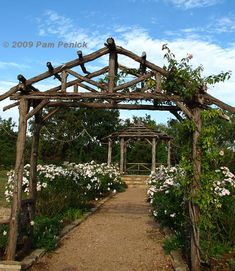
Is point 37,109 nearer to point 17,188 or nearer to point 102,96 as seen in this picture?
point 102,96

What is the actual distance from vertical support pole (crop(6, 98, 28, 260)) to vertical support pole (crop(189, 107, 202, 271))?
8.62 feet

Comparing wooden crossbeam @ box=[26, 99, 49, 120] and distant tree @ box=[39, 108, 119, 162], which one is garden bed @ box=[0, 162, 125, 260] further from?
distant tree @ box=[39, 108, 119, 162]

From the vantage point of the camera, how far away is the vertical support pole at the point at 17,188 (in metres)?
5.89

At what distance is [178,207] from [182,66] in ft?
9.72

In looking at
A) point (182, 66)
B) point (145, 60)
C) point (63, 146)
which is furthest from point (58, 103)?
point (63, 146)

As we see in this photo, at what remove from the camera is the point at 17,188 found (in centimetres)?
615

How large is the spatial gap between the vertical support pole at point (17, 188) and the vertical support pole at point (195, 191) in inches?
103

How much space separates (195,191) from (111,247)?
2.46m

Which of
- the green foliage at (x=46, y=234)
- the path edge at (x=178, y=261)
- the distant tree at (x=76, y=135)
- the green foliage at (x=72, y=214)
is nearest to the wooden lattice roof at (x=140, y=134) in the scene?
the distant tree at (x=76, y=135)

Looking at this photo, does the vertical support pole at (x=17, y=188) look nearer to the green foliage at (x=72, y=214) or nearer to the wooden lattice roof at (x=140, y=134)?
the green foliage at (x=72, y=214)

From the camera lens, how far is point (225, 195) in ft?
25.0

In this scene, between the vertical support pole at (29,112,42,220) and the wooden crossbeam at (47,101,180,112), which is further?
the vertical support pole at (29,112,42,220)

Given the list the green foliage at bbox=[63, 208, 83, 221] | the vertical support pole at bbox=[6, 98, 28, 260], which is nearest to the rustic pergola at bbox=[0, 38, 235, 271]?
the vertical support pole at bbox=[6, 98, 28, 260]

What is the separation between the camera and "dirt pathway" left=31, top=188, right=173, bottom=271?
20.5 feet
